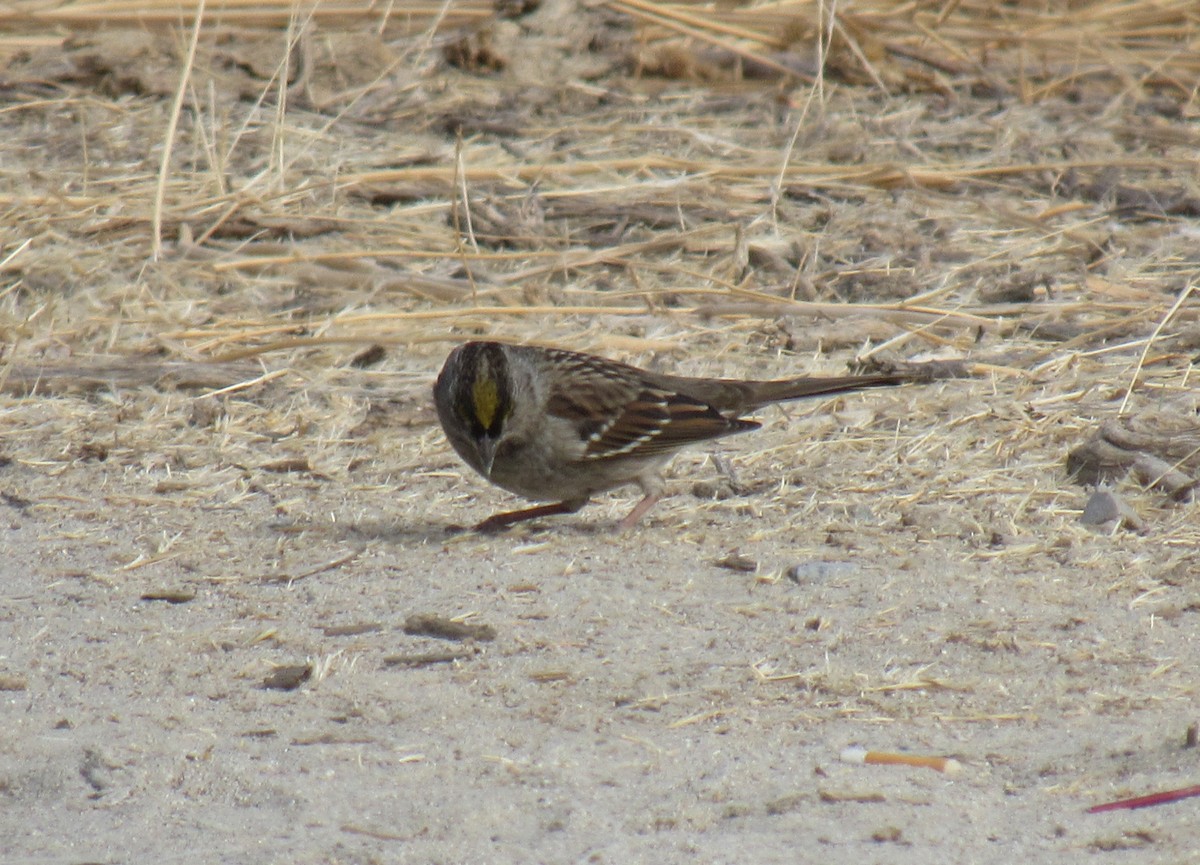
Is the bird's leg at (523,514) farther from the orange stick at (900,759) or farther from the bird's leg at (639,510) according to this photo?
the orange stick at (900,759)

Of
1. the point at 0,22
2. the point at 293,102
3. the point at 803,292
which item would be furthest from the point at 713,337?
the point at 0,22

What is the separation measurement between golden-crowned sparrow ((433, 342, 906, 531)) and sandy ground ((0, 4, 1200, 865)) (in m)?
0.16

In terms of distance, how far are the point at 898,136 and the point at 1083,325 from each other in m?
2.49

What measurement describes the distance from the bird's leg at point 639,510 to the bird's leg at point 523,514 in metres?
0.21

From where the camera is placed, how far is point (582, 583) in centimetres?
482

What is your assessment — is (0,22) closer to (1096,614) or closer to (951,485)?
(951,485)

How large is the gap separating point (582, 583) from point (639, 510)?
0.65m

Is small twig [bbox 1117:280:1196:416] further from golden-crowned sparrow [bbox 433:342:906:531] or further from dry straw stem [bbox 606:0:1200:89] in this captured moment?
dry straw stem [bbox 606:0:1200:89]

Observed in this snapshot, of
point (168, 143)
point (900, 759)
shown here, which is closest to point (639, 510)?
point (900, 759)

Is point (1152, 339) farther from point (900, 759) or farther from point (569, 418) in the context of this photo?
point (900, 759)

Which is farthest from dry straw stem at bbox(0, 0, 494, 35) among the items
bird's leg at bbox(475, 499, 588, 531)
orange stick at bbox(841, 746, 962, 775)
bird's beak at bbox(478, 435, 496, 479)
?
orange stick at bbox(841, 746, 962, 775)

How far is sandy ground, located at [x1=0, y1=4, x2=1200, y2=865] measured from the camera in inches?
136

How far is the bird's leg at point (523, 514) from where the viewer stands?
5328 mm

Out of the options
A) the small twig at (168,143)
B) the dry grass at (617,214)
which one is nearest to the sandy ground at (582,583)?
the dry grass at (617,214)
